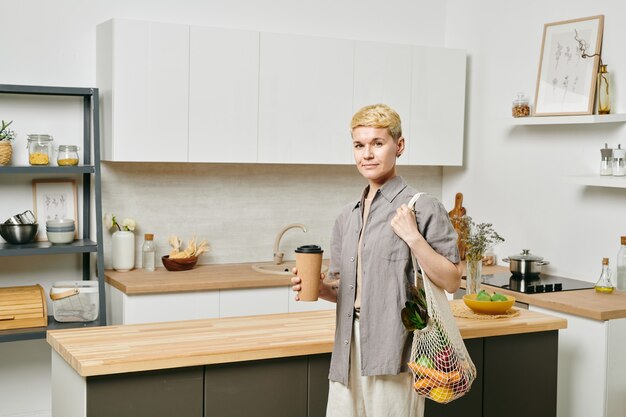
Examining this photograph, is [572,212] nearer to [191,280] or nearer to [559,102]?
[559,102]

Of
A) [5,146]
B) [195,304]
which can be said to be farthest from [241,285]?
[5,146]

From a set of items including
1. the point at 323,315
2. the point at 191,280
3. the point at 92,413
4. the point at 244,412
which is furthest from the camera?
the point at 191,280

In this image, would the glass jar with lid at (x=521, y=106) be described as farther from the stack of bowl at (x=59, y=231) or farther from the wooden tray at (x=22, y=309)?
the wooden tray at (x=22, y=309)

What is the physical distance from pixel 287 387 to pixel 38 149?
232 centimetres

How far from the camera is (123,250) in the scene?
4.50 meters

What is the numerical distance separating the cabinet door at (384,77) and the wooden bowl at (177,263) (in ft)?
4.51

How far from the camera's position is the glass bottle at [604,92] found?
13.6 ft

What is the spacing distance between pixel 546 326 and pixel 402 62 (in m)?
2.40

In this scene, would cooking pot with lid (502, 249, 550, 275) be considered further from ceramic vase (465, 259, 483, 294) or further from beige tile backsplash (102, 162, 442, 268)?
beige tile backsplash (102, 162, 442, 268)

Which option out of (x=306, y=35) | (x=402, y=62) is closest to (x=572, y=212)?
(x=402, y=62)

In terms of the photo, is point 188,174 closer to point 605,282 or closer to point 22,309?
point 22,309

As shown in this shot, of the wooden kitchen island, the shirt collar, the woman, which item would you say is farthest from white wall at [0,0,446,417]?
the shirt collar

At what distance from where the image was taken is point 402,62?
4.98m

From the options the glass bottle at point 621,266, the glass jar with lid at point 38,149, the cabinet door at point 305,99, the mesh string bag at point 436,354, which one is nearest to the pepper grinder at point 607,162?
the glass bottle at point 621,266
